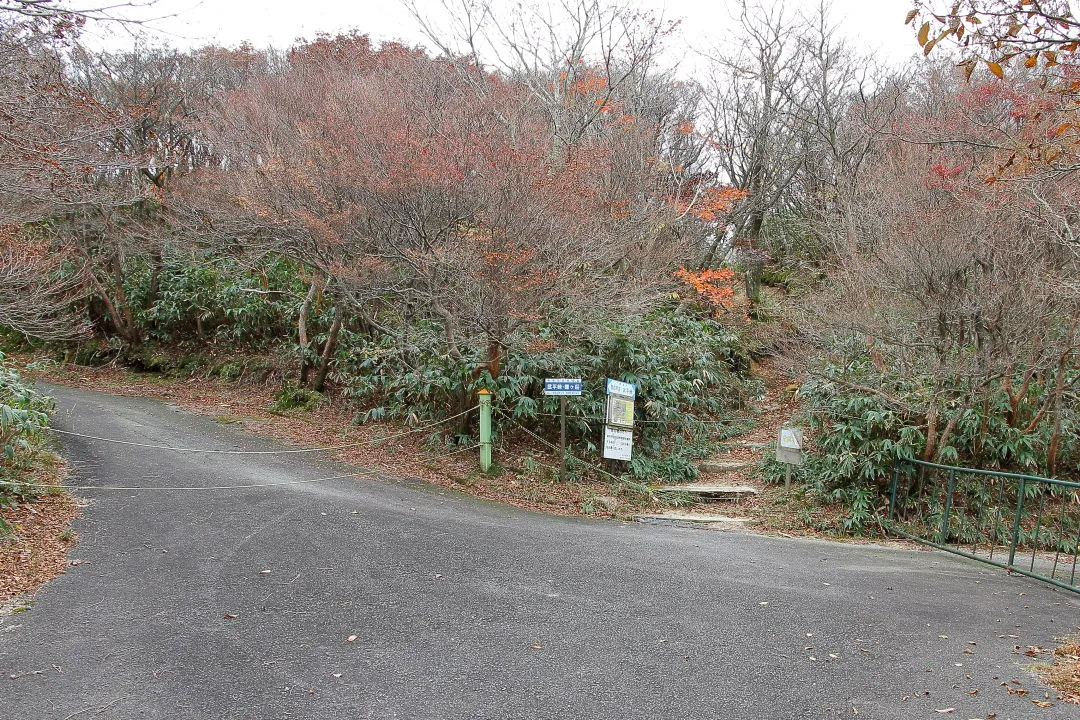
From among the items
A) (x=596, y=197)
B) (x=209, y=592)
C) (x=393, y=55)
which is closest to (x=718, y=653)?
(x=209, y=592)

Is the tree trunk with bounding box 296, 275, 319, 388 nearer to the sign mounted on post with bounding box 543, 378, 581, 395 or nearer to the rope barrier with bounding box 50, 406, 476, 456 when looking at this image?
the rope barrier with bounding box 50, 406, 476, 456

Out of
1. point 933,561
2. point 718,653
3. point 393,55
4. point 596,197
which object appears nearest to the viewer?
point 718,653

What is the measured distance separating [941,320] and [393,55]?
12.0m

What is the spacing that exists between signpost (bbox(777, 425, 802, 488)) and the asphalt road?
6.27ft

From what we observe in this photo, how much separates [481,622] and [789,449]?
6.17 metres

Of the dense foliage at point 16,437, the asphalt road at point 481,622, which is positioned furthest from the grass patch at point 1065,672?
the dense foliage at point 16,437

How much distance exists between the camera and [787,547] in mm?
7758

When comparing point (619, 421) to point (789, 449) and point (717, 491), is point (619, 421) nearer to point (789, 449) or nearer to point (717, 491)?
point (717, 491)

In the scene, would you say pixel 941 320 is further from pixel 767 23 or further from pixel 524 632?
pixel 767 23

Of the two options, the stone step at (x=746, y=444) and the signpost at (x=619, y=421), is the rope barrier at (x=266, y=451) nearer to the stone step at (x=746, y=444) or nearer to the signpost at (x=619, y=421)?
the signpost at (x=619, y=421)

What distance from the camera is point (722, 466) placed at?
1088 cm

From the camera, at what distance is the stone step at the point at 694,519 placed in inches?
347

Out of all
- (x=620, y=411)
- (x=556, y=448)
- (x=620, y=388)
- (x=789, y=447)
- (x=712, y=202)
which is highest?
(x=712, y=202)

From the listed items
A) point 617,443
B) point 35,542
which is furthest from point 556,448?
point 35,542
